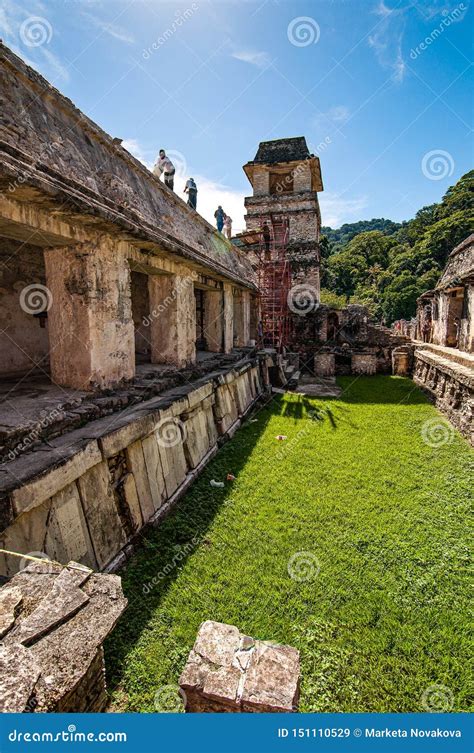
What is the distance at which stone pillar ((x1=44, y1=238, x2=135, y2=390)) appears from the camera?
14.4ft

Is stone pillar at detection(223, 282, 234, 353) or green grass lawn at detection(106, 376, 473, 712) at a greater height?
stone pillar at detection(223, 282, 234, 353)

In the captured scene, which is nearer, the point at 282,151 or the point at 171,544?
the point at 171,544

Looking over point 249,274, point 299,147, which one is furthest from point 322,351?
point 299,147

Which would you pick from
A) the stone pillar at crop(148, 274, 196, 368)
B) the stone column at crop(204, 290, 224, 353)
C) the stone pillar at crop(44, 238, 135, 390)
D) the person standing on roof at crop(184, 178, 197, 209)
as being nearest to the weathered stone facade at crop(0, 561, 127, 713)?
the stone pillar at crop(44, 238, 135, 390)

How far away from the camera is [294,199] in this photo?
758 inches

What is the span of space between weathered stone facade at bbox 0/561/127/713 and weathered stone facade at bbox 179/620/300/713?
0.53 metres

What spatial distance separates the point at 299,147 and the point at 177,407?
19.8m

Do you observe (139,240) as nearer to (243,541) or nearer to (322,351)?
(243,541)

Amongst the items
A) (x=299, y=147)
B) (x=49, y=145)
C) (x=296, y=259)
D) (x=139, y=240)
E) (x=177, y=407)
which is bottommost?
(x=177, y=407)

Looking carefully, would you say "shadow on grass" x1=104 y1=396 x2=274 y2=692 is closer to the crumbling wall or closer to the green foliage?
the crumbling wall

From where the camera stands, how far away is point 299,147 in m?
19.6

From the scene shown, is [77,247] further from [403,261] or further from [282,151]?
[403,261]

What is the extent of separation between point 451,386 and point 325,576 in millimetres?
7583

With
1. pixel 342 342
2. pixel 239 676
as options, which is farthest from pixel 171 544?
pixel 342 342
